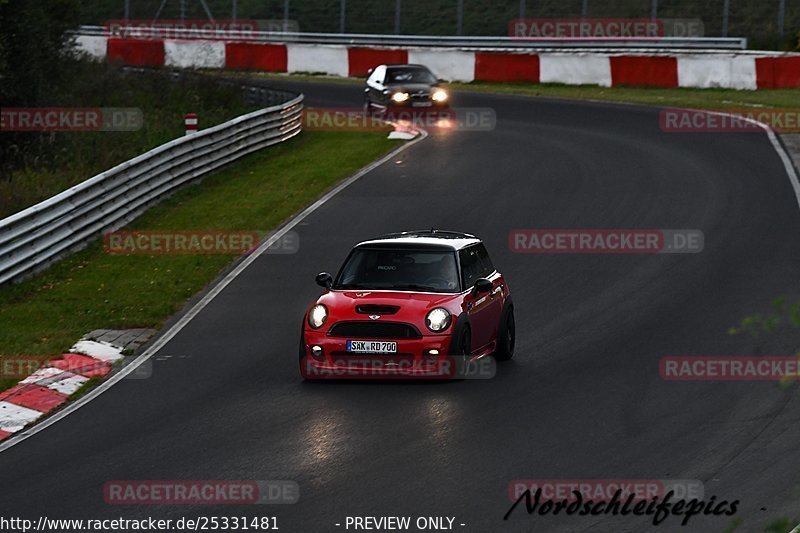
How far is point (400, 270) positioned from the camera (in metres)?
13.6

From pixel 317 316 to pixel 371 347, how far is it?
68 cm

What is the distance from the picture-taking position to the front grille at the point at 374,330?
502 inches

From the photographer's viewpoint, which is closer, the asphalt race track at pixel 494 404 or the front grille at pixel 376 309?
the asphalt race track at pixel 494 404

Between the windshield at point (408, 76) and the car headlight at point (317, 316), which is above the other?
the windshield at point (408, 76)

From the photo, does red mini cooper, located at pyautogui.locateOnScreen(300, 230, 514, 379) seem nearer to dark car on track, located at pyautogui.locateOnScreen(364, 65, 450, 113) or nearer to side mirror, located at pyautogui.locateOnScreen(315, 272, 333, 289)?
side mirror, located at pyautogui.locateOnScreen(315, 272, 333, 289)

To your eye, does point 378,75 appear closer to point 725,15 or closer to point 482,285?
point 725,15

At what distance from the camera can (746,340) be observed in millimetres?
14125

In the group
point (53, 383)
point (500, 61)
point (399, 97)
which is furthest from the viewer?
point (500, 61)

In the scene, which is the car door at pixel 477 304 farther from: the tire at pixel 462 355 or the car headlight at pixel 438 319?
the car headlight at pixel 438 319

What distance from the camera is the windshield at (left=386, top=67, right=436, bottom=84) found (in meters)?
33.6

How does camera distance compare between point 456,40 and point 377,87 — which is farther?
point 456,40

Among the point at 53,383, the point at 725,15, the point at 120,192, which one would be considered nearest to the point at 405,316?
the point at 53,383

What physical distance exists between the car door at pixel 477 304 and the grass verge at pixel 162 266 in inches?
175

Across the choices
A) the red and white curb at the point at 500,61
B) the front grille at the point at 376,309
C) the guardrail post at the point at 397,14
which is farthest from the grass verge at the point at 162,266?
the guardrail post at the point at 397,14
